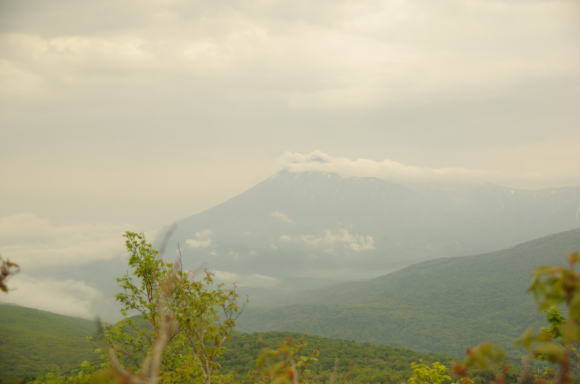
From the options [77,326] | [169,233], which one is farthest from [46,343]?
[169,233]

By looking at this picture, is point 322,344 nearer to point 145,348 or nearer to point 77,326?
point 145,348

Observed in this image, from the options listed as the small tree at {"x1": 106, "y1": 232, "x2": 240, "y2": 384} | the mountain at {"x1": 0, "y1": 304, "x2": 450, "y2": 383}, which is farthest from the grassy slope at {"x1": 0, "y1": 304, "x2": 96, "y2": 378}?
the small tree at {"x1": 106, "y1": 232, "x2": 240, "y2": 384}

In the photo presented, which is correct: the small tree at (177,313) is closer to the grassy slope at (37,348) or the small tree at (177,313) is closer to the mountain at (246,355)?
the mountain at (246,355)

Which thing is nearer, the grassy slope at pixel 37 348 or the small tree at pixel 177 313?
the small tree at pixel 177 313

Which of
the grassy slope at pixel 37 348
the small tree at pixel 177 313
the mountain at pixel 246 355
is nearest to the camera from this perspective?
the small tree at pixel 177 313

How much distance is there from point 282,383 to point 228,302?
31.8ft

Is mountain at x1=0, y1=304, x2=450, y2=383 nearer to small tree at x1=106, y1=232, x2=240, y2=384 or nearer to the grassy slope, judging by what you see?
the grassy slope

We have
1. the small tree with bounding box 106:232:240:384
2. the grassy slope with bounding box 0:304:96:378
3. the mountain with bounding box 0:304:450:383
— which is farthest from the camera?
the grassy slope with bounding box 0:304:96:378

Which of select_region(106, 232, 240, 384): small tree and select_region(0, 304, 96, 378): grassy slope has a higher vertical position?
select_region(106, 232, 240, 384): small tree

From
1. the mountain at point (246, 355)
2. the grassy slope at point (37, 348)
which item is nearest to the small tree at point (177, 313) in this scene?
the mountain at point (246, 355)

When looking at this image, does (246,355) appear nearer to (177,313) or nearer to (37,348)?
(37,348)

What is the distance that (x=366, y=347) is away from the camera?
110 meters

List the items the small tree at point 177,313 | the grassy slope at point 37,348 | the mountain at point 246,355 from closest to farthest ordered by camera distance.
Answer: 1. the small tree at point 177,313
2. the mountain at point 246,355
3. the grassy slope at point 37,348

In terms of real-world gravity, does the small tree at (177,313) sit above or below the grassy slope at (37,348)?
above
